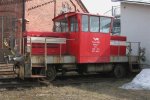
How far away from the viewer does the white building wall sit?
22422 millimetres

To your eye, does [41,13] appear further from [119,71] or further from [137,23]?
[119,71]

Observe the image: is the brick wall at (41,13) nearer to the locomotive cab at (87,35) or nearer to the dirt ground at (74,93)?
the locomotive cab at (87,35)

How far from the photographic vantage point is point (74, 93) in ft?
47.9

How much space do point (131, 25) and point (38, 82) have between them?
8690mm

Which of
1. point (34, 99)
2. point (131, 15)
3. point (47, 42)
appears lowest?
point (34, 99)

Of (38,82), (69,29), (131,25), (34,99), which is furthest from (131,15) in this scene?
(34,99)

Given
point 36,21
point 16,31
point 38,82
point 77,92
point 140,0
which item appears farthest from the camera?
point 36,21

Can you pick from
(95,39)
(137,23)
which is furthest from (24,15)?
(95,39)

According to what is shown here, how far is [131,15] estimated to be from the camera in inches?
937

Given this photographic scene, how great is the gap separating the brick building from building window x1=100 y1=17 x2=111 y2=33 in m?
10.3

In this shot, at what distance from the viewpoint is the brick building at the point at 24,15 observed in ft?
94.5

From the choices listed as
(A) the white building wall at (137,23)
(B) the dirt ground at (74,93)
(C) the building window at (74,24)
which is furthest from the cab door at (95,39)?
(A) the white building wall at (137,23)

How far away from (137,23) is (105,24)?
4.63 metres

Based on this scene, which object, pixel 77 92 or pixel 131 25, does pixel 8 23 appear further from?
pixel 77 92
